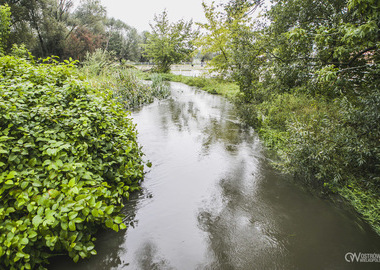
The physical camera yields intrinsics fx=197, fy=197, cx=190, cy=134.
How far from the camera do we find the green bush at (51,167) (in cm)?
200

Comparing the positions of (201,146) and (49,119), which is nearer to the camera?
(49,119)

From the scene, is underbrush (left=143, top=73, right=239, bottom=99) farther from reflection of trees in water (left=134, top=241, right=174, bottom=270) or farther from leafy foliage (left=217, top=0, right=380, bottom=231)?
reflection of trees in water (left=134, top=241, right=174, bottom=270)

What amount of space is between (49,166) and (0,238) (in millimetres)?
773

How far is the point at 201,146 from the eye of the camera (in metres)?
6.42

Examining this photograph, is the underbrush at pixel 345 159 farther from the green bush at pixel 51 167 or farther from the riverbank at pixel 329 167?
the green bush at pixel 51 167

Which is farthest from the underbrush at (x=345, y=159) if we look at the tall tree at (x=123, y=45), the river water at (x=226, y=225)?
the tall tree at (x=123, y=45)

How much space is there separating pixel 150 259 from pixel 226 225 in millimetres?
1308

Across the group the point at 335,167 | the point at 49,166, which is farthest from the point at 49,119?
the point at 335,167

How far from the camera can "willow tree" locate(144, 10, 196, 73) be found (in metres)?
Answer: 26.1

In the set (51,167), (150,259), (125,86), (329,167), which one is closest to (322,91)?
(329,167)

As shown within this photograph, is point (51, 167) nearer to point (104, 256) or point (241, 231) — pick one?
point (104, 256)

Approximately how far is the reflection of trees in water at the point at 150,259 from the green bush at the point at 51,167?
65 centimetres

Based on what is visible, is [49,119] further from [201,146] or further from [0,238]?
[201,146]

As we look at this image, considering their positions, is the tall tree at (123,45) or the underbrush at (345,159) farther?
the tall tree at (123,45)
